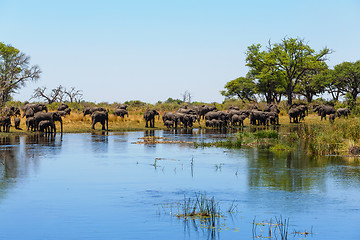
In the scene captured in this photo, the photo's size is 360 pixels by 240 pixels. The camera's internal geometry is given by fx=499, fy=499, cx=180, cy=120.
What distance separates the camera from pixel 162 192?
51.3ft

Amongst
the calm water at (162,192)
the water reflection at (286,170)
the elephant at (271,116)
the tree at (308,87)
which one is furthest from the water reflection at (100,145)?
the tree at (308,87)

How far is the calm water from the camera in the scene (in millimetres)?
11500

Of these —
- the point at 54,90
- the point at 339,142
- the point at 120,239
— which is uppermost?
the point at 54,90

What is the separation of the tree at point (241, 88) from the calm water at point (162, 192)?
70296mm

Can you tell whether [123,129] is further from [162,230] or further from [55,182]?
[162,230]

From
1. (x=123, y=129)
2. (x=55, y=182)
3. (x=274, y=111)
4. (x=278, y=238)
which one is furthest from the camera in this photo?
(x=274, y=111)

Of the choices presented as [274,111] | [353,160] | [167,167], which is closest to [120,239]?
[167,167]

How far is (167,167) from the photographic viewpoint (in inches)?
832

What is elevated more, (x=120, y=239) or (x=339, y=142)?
(x=339, y=142)

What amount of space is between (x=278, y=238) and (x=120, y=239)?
11.1ft

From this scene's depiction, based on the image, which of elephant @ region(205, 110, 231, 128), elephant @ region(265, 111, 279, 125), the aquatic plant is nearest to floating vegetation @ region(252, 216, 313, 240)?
the aquatic plant

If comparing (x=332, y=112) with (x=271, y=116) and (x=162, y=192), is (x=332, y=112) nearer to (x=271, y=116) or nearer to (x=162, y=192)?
(x=271, y=116)

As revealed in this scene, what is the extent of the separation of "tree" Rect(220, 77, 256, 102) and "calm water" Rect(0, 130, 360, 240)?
7030 cm

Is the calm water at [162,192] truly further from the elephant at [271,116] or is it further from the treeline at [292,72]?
the treeline at [292,72]
